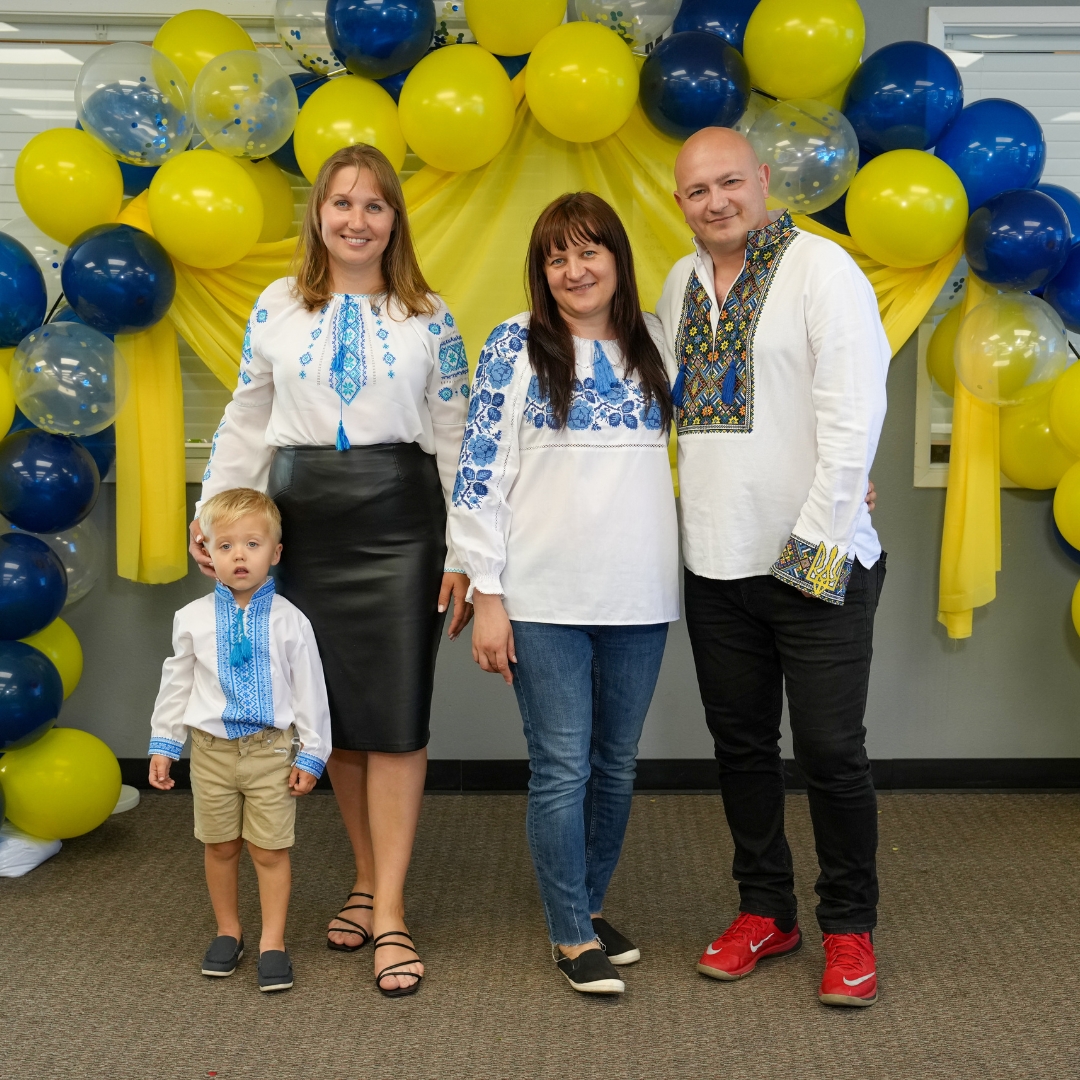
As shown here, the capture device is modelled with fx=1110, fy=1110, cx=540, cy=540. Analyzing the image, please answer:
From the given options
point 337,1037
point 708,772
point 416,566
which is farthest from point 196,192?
point 708,772

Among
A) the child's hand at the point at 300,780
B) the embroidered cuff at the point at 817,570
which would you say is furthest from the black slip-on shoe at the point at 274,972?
the embroidered cuff at the point at 817,570

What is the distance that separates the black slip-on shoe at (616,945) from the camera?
2.13 meters

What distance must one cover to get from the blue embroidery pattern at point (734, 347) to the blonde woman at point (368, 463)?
472mm

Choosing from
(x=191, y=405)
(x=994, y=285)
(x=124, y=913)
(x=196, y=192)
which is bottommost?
(x=124, y=913)

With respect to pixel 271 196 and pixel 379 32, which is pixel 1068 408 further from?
pixel 271 196

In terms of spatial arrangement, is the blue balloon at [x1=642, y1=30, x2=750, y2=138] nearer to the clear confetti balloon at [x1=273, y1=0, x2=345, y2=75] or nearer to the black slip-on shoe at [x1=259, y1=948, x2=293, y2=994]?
the clear confetti balloon at [x1=273, y1=0, x2=345, y2=75]

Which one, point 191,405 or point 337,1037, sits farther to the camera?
point 191,405

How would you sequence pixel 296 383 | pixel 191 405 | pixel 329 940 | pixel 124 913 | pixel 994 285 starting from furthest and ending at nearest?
pixel 191 405
pixel 994 285
pixel 124 913
pixel 329 940
pixel 296 383

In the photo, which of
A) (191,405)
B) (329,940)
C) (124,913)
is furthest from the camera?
(191,405)

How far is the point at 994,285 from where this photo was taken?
2562 mm

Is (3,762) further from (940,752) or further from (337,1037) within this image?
(940,752)

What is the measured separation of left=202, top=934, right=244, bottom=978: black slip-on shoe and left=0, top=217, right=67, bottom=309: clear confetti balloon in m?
1.59

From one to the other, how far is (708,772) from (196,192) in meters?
2.01

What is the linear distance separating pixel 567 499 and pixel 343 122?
3.78 ft
